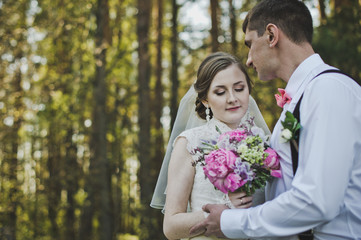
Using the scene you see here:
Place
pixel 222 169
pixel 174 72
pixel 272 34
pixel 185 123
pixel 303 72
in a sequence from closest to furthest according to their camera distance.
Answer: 1. pixel 222 169
2. pixel 303 72
3. pixel 272 34
4. pixel 185 123
5. pixel 174 72

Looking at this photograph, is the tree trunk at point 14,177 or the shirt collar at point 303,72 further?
the tree trunk at point 14,177

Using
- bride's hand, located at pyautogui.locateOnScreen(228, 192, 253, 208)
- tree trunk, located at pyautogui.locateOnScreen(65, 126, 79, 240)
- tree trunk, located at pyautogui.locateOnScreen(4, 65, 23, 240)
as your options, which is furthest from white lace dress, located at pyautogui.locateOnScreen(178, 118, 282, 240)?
tree trunk, located at pyautogui.locateOnScreen(65, 126, 79, 240)

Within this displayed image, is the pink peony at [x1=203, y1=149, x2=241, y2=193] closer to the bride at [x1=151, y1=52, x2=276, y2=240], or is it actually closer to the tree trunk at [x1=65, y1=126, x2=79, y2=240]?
the bride at [x1=151, y1=52, x2=276, y2=240]

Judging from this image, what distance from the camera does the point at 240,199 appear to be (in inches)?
98.2

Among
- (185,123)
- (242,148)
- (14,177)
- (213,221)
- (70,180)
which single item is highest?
(185,123)

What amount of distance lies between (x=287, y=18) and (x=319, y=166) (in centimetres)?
109

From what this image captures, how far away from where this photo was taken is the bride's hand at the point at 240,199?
8.14 feet

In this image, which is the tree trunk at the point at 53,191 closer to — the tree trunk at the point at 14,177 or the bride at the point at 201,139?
the tree trunk at the point at 14,177

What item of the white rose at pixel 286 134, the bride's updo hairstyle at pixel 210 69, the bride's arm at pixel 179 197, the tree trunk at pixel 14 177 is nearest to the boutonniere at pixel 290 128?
the white rose at pixel 286 134

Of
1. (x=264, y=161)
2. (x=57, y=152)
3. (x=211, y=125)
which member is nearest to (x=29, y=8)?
(x=57, y=152)

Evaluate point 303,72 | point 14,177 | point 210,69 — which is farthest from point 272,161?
point 14,177

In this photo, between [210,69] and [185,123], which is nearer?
[210,69]

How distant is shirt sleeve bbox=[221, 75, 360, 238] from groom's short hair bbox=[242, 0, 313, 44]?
53cm

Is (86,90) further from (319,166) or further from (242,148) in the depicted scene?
(319,166)
